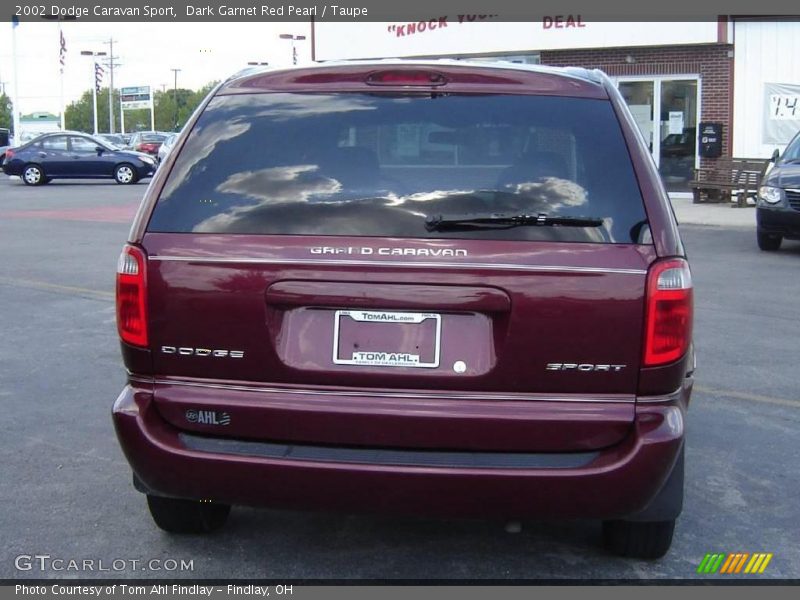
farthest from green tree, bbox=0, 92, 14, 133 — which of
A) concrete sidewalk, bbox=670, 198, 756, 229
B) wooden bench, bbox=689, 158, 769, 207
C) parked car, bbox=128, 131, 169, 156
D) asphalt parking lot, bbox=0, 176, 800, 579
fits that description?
asphalt parking lot, bbox=0, 176, 800, 579

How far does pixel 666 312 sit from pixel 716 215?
1629cm

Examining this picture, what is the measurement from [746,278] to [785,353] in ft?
13.0

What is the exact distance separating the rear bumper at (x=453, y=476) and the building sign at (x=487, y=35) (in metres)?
20.2

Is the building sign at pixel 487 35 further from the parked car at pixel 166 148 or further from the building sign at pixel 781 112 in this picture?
the parked car at pixel 166 148

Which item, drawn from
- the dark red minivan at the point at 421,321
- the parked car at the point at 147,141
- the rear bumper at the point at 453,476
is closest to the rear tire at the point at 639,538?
the dark red minivan at the point at 421,321

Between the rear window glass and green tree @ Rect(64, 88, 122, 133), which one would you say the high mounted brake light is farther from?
green tree @ Rect(64, 88, 122, 133)

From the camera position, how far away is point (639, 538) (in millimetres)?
4082

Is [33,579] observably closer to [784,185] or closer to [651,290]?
[651,290]

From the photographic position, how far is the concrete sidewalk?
17.8 metres

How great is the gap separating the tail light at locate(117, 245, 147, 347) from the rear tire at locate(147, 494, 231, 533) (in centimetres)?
80

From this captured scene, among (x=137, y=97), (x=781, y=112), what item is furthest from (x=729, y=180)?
(x=137, y=97)

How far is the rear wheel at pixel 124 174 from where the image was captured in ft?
102

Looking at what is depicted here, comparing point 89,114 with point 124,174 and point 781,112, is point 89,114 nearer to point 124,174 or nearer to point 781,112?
point 124,174

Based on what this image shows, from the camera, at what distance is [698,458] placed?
5422 mm
